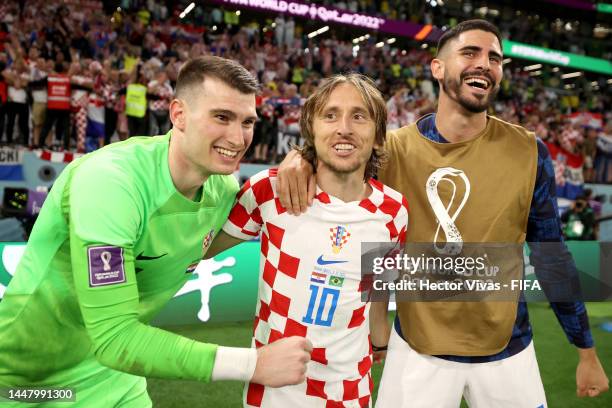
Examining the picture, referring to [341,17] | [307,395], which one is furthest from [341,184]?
[341,17]

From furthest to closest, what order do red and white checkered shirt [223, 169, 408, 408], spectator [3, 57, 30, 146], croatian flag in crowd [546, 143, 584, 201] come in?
croatian flag in crowd [546, 143, 584, 201] < spectator [3, 57, 30, 146] < red and white checkered shirt [223, 169, 408, 408]

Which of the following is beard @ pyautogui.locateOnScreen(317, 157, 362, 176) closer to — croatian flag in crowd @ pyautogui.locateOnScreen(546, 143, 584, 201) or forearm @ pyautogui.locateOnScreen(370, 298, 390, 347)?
forearm @ pyautogui.locateOnScreen(370, 298, 390, 347)

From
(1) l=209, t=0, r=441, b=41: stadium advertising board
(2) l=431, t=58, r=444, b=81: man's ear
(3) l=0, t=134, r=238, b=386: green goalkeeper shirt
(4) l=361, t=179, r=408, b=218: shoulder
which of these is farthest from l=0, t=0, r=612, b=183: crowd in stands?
(3) l=0, t=134, r=238, b=386: green goalkeeper shirt

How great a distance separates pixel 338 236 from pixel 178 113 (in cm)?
79

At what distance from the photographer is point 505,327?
215 centimetres

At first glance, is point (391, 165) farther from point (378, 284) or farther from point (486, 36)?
point (486, 36)

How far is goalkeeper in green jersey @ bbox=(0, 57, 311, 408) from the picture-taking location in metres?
1.46

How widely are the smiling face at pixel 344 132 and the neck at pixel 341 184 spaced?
0.02 m

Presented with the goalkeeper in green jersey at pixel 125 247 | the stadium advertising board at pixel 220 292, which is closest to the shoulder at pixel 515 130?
the goalkeeper in green jersey at pixel 125 247

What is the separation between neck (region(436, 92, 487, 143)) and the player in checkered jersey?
1.11ft

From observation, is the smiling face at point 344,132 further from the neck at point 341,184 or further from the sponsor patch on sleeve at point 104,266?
the sponsor patch on sleeve at point 104,266

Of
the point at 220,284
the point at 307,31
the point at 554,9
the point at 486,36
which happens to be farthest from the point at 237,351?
the point at 554,9

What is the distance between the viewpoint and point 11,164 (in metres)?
8.43

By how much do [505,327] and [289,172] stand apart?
1160mm
